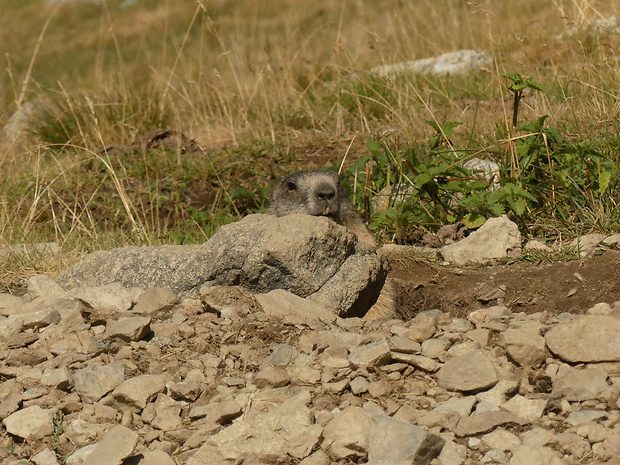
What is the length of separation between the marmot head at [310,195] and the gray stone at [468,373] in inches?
72.3

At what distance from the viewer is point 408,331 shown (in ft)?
10.1

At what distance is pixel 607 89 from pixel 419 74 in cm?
251

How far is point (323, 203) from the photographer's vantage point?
445cm

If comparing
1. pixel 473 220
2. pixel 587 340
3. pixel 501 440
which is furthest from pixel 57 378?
pixel 473 220

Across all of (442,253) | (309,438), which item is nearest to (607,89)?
(442,253)

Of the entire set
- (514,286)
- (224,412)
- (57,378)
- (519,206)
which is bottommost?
(514,286)

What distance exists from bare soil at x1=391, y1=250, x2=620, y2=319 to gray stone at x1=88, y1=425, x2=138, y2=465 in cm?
222

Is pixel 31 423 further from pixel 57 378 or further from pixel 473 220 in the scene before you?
pixel 473 220

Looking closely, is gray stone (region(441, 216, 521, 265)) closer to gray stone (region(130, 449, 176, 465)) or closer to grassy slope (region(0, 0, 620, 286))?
grassy slope (region(0, 0, 620, 286))

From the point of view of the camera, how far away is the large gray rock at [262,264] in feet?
12.4

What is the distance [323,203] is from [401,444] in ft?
7.66

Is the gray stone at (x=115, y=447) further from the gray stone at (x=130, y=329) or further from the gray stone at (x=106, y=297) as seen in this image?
the gray stone at (x=106, y=297)

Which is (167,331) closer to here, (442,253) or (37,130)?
(442,253)

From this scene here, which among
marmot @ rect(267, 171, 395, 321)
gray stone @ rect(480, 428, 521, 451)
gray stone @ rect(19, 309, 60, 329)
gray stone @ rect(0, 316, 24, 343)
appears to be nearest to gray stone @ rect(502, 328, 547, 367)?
gray stone @ rect(480, 428, 521, 451)
